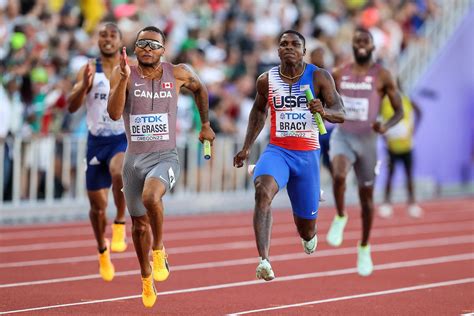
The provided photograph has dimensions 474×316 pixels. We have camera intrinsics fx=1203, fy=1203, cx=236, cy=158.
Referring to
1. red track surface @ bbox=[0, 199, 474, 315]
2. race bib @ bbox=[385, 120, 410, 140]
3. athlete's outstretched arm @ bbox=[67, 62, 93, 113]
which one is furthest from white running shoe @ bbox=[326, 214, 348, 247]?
race bib @ bbox=[385, 120, 410, 140]

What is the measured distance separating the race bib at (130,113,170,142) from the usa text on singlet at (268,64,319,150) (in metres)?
0.97

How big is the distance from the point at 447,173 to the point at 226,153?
6778 mm

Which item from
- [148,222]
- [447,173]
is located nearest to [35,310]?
[148,222]

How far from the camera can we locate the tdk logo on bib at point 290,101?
33.0 ft

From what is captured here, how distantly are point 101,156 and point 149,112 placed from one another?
224cm

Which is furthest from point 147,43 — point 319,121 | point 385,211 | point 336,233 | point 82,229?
point 385,211

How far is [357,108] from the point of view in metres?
13.0

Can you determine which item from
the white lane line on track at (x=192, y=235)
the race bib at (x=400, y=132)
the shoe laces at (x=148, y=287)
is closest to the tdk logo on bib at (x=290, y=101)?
the shoe laces at (x=148, y=287)

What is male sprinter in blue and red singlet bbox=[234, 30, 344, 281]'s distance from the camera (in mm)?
9984

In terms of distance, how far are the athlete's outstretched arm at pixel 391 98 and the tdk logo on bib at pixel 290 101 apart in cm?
264

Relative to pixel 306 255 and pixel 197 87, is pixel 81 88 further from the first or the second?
pixel 306 255

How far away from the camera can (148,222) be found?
9820 mm

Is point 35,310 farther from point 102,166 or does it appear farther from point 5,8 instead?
point 5,8

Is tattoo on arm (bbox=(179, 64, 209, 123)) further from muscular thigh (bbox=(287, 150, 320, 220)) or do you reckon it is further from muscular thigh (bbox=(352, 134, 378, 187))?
muscular thigh (bbox=(352, 134, 378, 187))
